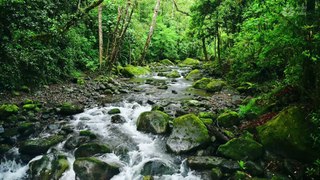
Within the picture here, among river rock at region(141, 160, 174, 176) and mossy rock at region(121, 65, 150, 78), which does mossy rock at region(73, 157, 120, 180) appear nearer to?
river rock at region(141, 160, 174, 176)

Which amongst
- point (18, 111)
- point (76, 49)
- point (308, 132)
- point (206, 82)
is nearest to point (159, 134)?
point (308, 132)

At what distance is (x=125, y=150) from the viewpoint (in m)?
7.08

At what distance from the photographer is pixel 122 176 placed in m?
6.19

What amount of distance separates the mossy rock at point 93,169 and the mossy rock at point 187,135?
1688 millimetres

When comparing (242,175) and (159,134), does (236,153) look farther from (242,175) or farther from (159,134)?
(159,134)

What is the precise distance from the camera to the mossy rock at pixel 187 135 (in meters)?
6.75

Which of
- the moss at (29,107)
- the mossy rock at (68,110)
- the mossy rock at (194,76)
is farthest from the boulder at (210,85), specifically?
the moss at (29,107)

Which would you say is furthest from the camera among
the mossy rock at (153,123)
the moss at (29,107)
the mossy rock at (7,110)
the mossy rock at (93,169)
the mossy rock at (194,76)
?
the mossy rock at (194,76)

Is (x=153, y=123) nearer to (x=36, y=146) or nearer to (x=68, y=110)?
(x=36, y=146)

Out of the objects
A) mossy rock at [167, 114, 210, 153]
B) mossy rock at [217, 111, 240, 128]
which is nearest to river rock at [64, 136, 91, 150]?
mossy rock at [167, 114, 210, 153]

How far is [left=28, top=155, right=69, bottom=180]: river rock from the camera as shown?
19.8 ft

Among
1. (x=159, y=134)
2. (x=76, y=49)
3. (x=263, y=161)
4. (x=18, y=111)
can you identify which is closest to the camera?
(x=263, y=161)

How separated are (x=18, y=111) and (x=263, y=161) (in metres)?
7.88

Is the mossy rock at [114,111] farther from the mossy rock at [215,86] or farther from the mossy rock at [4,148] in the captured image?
the mossy rock at [215,86]
